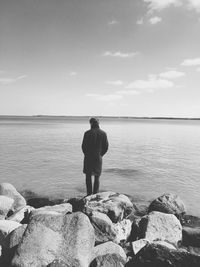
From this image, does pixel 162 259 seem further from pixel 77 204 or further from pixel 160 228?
pixel 77 204

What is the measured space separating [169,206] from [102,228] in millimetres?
2983

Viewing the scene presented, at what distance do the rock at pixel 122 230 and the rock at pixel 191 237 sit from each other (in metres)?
1.36

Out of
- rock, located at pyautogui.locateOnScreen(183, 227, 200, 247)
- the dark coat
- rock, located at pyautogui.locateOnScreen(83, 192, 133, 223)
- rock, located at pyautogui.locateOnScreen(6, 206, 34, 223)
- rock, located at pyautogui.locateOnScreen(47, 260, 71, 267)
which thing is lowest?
rock, located at pyautogui.locateOnScreen(183, 227, 200, 247)

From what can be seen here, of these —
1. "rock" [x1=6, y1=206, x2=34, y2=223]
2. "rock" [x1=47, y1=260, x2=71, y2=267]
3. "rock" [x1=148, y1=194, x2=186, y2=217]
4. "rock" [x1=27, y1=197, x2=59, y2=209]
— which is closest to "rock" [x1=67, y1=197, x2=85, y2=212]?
"rock" [x1=27, y1=197, x2=59, y2=209]

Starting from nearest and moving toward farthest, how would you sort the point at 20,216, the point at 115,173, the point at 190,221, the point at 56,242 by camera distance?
the point at 56,242 < the point at 20,216 < the point at 190,221 < the point at 115,173

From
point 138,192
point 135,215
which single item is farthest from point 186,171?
point 135,215

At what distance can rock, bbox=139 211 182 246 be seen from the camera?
6.66m

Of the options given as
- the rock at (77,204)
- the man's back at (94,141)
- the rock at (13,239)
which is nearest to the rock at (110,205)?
the rock at (77,204)

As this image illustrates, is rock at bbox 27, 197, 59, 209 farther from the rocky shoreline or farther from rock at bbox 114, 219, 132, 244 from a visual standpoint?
rock at bbox 114, 219, 132, 244

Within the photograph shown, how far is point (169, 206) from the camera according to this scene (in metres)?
8.60

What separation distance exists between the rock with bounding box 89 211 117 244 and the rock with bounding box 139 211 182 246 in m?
0.79

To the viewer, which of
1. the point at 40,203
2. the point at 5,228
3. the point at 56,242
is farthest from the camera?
the point at 40,203

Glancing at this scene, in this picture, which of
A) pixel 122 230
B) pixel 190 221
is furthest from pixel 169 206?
Answer: pixel 122 230

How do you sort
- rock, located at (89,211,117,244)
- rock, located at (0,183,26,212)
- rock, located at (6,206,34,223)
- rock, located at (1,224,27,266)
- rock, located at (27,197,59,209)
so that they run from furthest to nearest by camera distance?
rock, located at (27,197,59,209)
rock, located at (0,183,26,212)
rock, located at (6,206,34,223)
rock, located at (89,211,117,244)
rock, located at (1,224,27,266)
